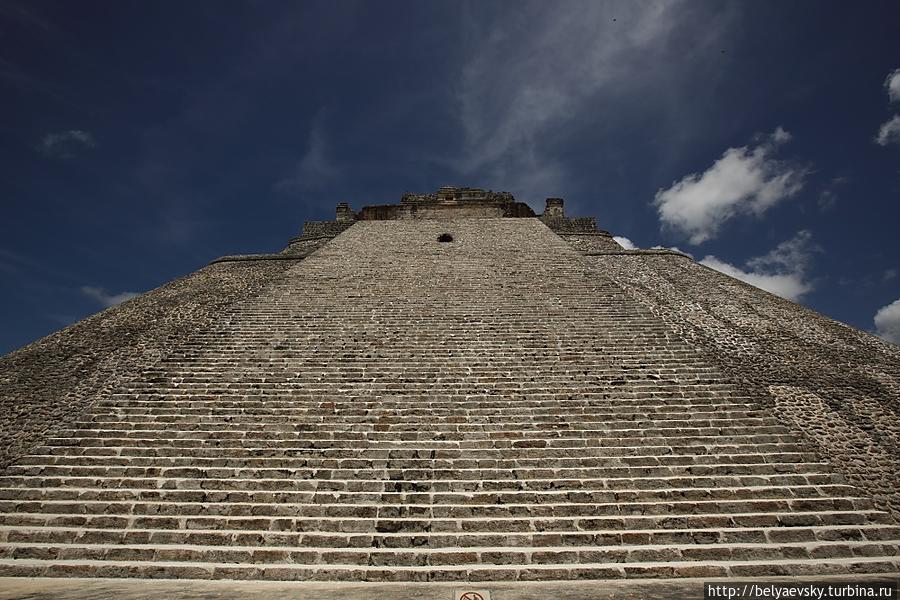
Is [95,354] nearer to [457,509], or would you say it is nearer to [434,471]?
[434,471]

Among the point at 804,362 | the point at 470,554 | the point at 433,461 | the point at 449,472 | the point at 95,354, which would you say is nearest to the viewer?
the point at 470,554

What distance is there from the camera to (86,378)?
20.9 feet

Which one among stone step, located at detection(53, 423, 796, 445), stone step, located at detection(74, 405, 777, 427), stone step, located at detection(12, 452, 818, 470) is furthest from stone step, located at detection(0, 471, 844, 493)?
stone step, located at detection(74, 405, 777, 427)

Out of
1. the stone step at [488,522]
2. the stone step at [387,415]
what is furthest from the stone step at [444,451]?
the stone step at [488,522]

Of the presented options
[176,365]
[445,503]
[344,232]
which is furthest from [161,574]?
Result: [344,232]

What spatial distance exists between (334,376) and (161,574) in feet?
A: 9.35

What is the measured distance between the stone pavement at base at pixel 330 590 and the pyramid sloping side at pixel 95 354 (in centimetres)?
234

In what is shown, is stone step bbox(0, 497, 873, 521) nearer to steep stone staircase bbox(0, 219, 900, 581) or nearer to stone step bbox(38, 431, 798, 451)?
steep stone staircase bbox(0, 219, 900, 581)

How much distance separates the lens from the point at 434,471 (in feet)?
14.7

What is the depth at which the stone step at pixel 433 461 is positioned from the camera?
4.55 meters

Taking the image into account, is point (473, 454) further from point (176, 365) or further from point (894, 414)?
point (894, 414)

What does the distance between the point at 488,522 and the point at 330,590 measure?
144 centimetres

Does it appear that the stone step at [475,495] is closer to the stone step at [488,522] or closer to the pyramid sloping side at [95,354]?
the stone step at [488,522]

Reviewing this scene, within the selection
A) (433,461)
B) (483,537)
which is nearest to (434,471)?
(433,461)
